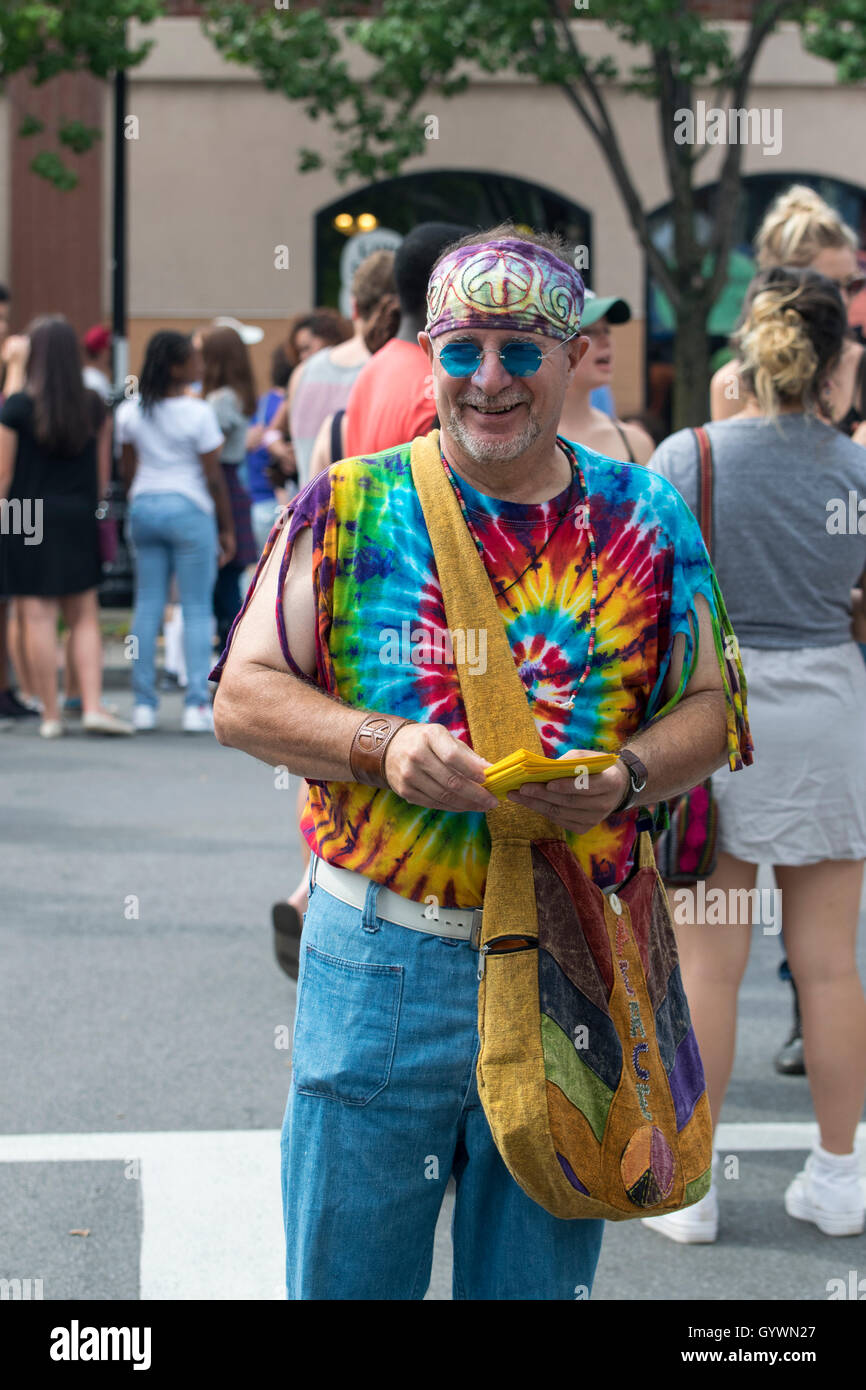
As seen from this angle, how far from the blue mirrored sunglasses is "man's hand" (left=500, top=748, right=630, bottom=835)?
551 mm

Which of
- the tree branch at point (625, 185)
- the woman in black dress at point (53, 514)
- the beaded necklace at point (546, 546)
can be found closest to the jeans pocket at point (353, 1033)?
the beaded necklace at point (546, 546)

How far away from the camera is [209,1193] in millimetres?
4461

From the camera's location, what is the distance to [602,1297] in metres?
3.94

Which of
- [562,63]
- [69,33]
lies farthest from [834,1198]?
[562,63]

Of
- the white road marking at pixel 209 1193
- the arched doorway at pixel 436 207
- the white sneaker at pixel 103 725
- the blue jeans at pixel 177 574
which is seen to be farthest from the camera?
the arched doorway at pixel 436 207

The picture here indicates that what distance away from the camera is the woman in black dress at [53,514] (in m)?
10.6

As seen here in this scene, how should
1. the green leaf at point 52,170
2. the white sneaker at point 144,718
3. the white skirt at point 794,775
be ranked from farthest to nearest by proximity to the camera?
the green leaf at point 52,170
the white sneaker at point 144,718
the white skirt at point 794,775

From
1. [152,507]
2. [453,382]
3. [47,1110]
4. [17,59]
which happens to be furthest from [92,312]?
[453,382]

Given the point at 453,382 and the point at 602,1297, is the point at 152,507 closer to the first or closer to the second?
the point at 602,1297

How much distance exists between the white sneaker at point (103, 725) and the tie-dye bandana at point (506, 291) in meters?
8.43

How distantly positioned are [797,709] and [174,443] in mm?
7318

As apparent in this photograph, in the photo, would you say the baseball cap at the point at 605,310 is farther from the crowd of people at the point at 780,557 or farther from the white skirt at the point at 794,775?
the white skirt at the point at 794,775

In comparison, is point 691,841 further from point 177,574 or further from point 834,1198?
point 177,574
